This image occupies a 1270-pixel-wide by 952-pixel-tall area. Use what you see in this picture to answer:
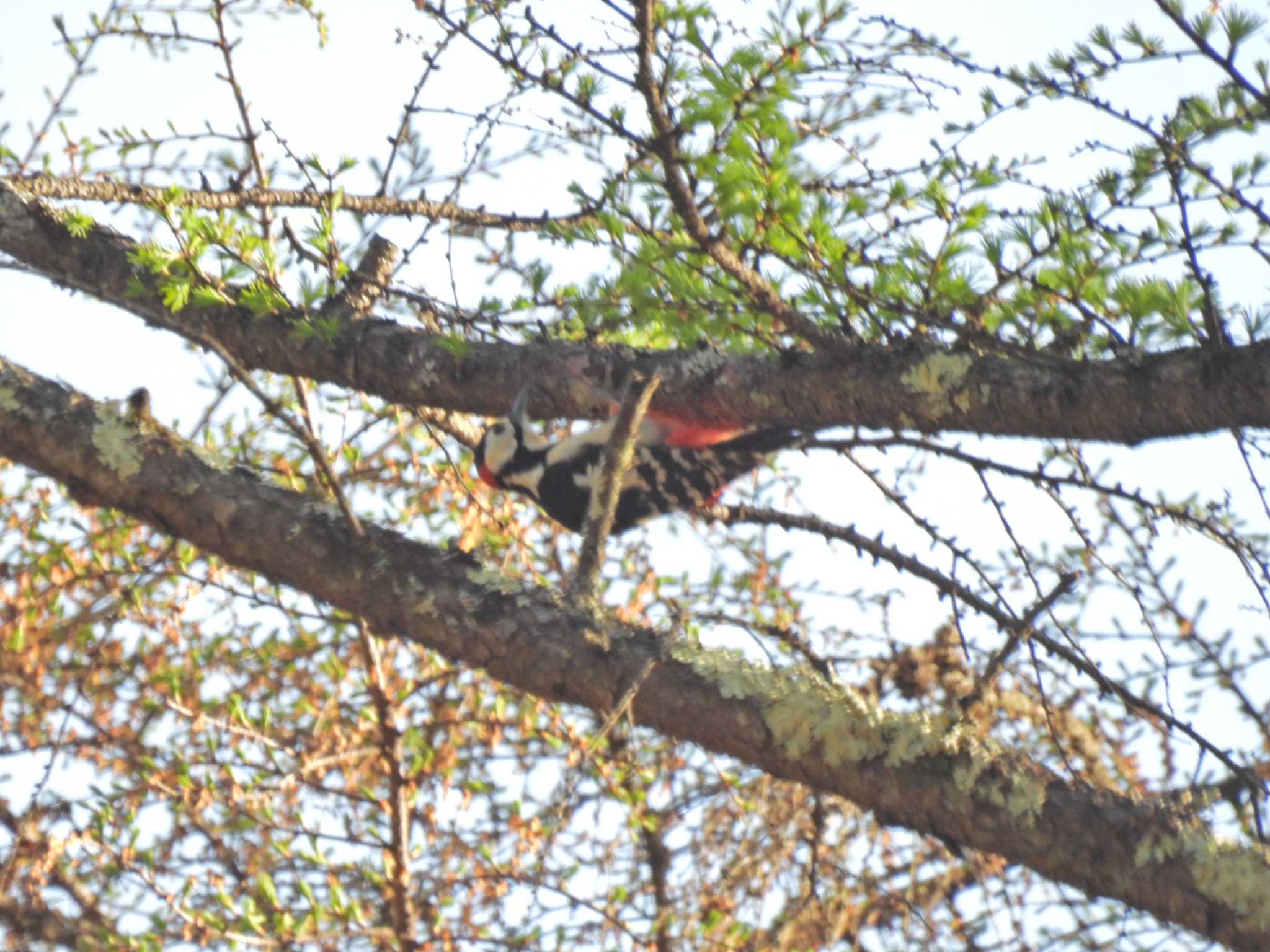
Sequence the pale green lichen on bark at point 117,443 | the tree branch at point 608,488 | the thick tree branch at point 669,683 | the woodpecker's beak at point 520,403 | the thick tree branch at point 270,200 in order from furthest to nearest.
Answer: the thick tree branch at point 270,200 → the woodpecker's beak at point 520,403 → the pale green lichen on bark at point 117,443 → the tree branch at point 608,488 → the thick tree branch at point 669,683

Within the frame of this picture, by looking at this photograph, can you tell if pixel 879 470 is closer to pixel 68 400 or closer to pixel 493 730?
pixel 68 400

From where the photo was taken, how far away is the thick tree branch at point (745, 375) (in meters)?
2.23

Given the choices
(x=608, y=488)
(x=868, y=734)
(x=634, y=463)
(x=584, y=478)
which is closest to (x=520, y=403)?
(x=608, y=488)

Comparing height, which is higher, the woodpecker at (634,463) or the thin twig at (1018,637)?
the woodpecker at (634,463)


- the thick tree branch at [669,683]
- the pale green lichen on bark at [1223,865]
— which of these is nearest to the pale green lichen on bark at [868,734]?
the thick tree branch at [669,683]

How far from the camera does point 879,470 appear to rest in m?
3.01

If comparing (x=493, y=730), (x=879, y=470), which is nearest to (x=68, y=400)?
(x=879, y=470)

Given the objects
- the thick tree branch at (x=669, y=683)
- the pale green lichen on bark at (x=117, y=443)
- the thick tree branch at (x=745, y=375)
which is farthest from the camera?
the pale green lichen on bark at (x=117, y=443)

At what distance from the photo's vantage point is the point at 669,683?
2.56 metres

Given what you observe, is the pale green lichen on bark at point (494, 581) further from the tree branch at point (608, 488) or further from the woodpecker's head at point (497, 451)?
the woodpecker's head at point (497, 451)

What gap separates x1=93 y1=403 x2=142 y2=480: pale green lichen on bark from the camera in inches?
109

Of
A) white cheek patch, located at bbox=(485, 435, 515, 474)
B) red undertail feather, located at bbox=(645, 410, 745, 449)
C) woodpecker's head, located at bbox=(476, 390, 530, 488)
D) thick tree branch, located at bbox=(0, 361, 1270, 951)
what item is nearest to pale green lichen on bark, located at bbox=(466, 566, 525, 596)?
thick tree branch, located at bbox=(0, 361, 1270, 951)

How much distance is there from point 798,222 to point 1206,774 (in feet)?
5.06

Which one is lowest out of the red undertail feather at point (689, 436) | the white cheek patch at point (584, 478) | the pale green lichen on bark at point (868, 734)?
the pale green lichen on bark at point (868, 734)
